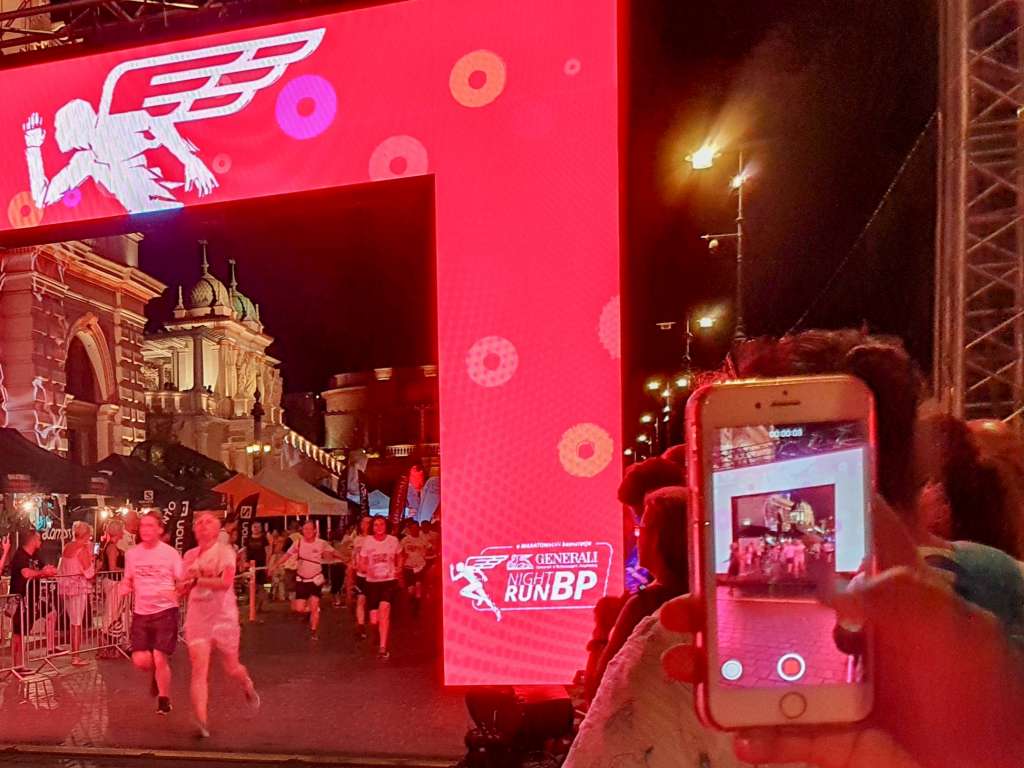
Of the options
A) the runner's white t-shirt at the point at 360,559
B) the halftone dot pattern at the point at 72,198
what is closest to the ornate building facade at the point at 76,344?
the runner's white t-shirt at the point at 360,559

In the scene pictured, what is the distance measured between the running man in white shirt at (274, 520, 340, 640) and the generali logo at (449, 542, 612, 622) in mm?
5368

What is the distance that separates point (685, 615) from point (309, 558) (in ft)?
29.0

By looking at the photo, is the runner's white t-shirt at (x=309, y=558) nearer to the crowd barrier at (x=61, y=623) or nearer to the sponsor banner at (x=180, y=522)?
the sponsor banner at (x=180, y=522)

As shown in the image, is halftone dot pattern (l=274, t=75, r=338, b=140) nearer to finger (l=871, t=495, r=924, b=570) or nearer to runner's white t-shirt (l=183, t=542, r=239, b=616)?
runner's white t-shirt (l=183, t=542, r=239, b=616)

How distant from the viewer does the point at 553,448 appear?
3.94 meters

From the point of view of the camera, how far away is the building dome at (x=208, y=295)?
2028 cm

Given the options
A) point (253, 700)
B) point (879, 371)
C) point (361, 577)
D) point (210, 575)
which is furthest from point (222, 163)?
point (361, 577)

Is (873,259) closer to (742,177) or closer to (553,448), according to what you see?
(742,177)

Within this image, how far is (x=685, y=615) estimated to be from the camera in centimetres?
82

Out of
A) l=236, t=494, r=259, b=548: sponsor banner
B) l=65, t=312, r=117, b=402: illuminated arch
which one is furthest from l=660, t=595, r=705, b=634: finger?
l=65, t=312, r=117, b=402: illuminated arch

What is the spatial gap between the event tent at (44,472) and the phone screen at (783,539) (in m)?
7.95

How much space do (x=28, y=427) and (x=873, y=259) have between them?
1064cm

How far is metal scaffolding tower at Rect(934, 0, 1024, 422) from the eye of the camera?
3.57 meters

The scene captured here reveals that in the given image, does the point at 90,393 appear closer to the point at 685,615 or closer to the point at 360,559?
the point at 360,559
